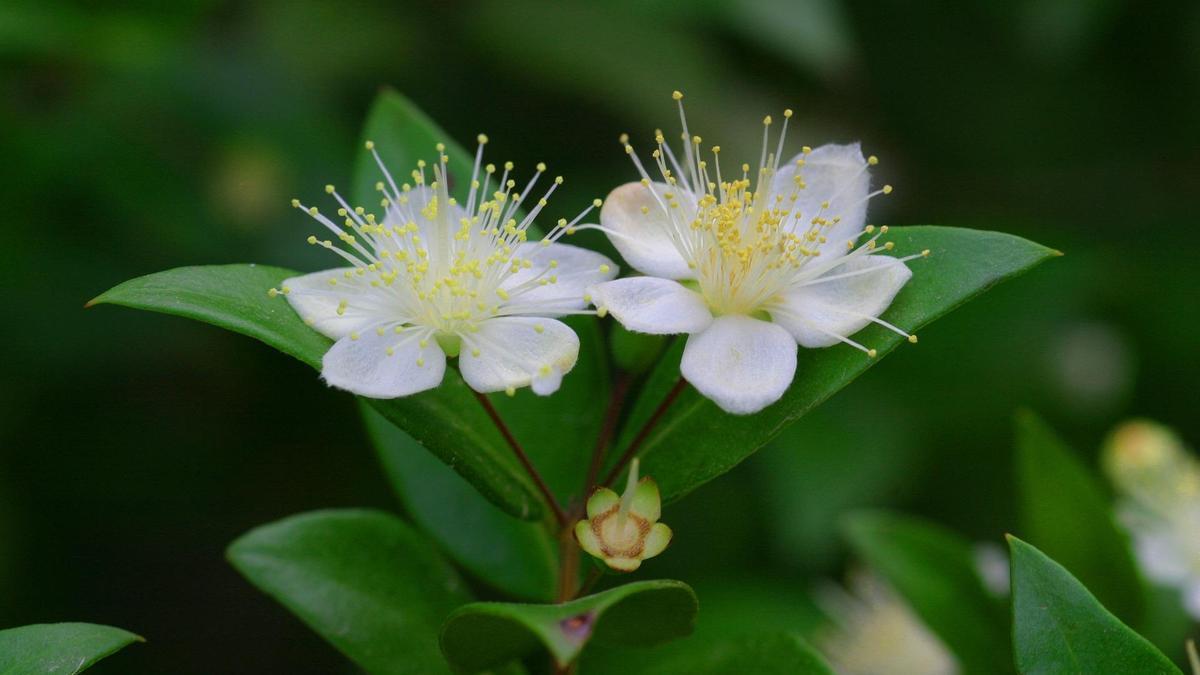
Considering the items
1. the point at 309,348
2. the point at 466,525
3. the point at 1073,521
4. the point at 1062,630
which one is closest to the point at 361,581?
the point at 466,525

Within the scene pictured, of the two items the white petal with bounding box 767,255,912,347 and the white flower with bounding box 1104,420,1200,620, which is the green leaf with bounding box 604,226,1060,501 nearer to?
the white petal with bounding box 767,255,912,347

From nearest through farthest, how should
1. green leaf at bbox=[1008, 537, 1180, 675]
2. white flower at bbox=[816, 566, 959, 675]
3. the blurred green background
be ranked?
green leaf at bbox=[1008, 537, 1180, 675], white flower at bbox=[816, 566, 959, 675], the blurred green background

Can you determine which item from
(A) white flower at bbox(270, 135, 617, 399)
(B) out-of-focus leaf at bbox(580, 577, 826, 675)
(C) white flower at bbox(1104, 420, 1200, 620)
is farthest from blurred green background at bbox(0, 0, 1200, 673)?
(A) white flower at bbox(270, 135, 617, 399)

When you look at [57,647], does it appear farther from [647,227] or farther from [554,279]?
[647,227]

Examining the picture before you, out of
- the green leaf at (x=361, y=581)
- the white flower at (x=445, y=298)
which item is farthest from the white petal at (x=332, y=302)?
the green leaf at (x=361, y=581)

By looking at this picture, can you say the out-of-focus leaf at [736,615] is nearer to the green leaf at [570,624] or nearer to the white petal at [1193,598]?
the green leaf at [570,624]

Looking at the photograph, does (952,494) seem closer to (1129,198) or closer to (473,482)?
(1129,198)

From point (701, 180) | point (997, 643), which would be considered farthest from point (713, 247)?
point (997, 643)

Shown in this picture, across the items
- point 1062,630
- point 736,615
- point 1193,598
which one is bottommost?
point 736,615
